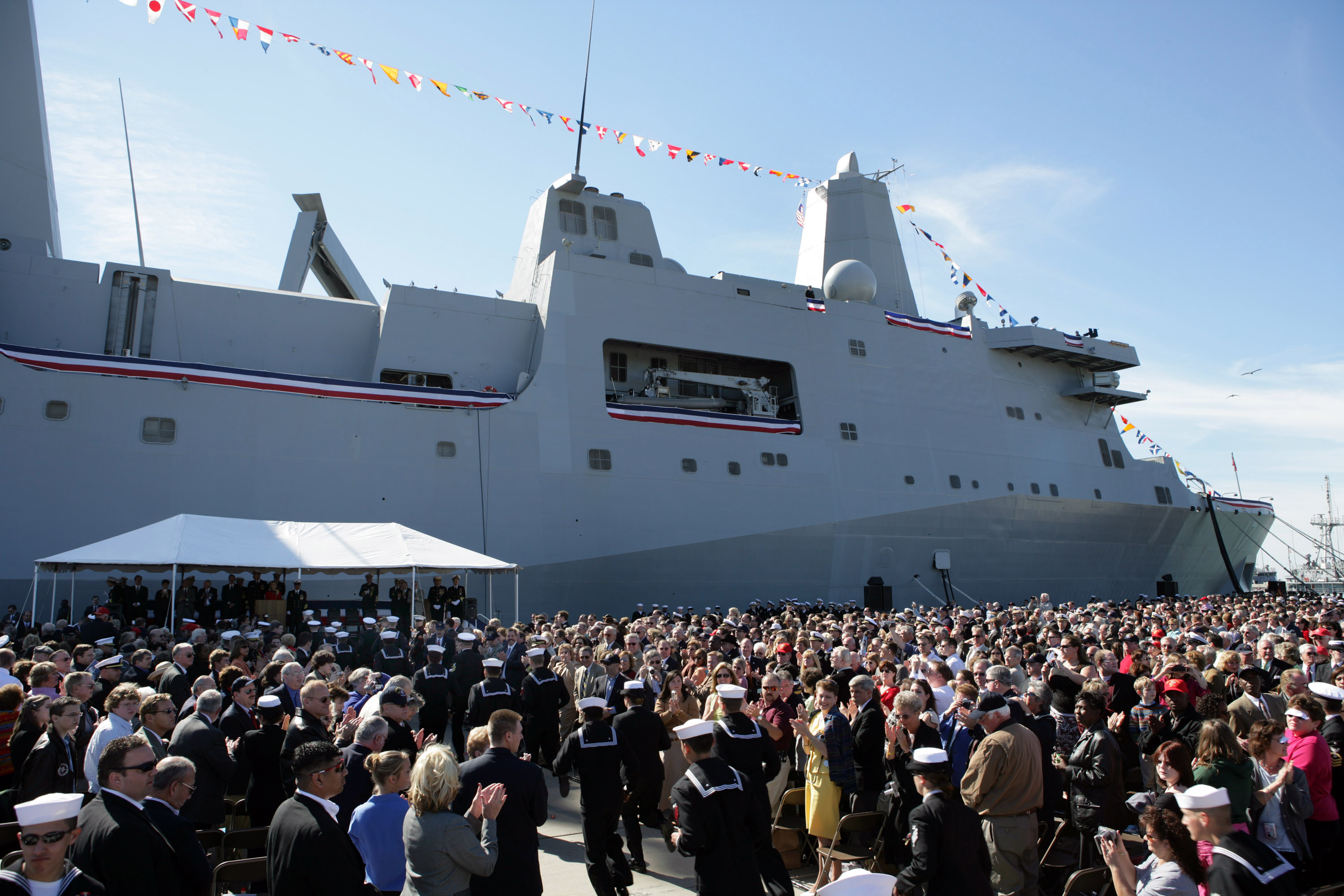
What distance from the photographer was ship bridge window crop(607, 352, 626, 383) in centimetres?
2253

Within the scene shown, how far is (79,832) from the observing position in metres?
3.63

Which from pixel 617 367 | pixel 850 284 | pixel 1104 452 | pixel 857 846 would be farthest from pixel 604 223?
pixel 857 846

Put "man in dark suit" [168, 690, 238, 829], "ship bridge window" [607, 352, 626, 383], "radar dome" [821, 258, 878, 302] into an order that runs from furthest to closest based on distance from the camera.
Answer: "radar dome" [821, 258, 878, 302] → "ship bridge window" [607, 352, 626, 383] → "man in dark suit" [168, 690, 238, 829]

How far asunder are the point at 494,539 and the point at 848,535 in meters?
9.15

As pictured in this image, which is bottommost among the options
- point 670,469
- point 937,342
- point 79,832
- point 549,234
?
point 79,832

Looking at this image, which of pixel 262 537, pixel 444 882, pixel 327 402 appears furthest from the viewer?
pixel 327 402

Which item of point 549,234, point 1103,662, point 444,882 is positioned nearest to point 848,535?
point 549,234

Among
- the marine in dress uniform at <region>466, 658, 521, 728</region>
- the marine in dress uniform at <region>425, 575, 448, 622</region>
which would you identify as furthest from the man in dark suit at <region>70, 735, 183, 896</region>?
the marine in dress uniform at <region>425, 575, 448, 622</region>

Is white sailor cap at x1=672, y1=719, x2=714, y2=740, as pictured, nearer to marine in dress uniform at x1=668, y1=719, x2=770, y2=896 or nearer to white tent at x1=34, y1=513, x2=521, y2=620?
marine in dress uniform at x1=668, y1=719, x2=770, y2=896

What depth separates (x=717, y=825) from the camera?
459cm

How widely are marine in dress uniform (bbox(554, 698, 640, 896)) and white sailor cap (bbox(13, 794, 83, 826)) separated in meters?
3.35

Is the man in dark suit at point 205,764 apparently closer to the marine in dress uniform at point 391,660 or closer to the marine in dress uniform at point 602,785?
the marine in dress uniform at point 602,785

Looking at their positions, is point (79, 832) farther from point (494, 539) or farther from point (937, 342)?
point (937, 342)

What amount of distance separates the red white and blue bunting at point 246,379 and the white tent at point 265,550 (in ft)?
12.0
